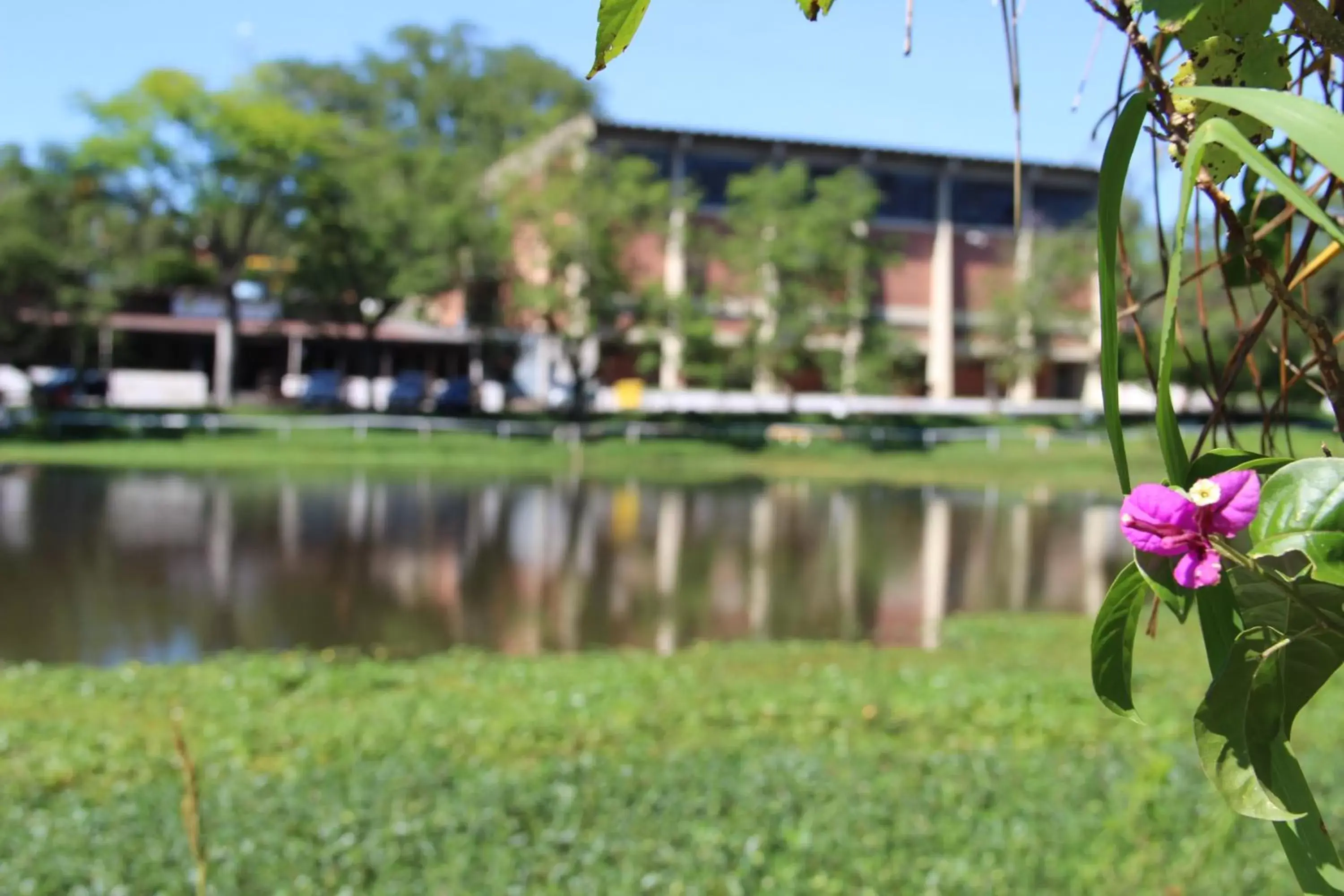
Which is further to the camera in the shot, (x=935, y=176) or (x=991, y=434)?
(x=935, y=176)

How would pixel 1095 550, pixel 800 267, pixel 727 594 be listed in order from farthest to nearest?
pixel 800 267
pixel 1095 550
pixel 727 594

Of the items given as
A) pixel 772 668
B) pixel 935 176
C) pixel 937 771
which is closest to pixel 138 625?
pixel 772 668

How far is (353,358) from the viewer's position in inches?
1625

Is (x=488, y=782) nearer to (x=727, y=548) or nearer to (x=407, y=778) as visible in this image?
(x=407, y=778)

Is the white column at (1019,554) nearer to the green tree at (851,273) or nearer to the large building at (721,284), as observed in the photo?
the green tree at (851,273)

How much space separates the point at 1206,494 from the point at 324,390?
34.9 metres

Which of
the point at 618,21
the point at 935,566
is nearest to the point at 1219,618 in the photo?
the point at 618,21

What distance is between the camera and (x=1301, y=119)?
0.46 meters

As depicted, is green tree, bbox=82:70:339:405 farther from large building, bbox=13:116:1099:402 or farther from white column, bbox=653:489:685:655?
white column, bbox=653:489:685:655

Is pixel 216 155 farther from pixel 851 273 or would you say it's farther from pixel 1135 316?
pixel 1135 316

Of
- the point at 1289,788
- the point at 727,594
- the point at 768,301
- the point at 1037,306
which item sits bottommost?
the point at 727,594

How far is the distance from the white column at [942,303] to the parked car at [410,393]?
14.7 metres

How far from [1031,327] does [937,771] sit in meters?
31.8

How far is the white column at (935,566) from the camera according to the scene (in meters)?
10.8
